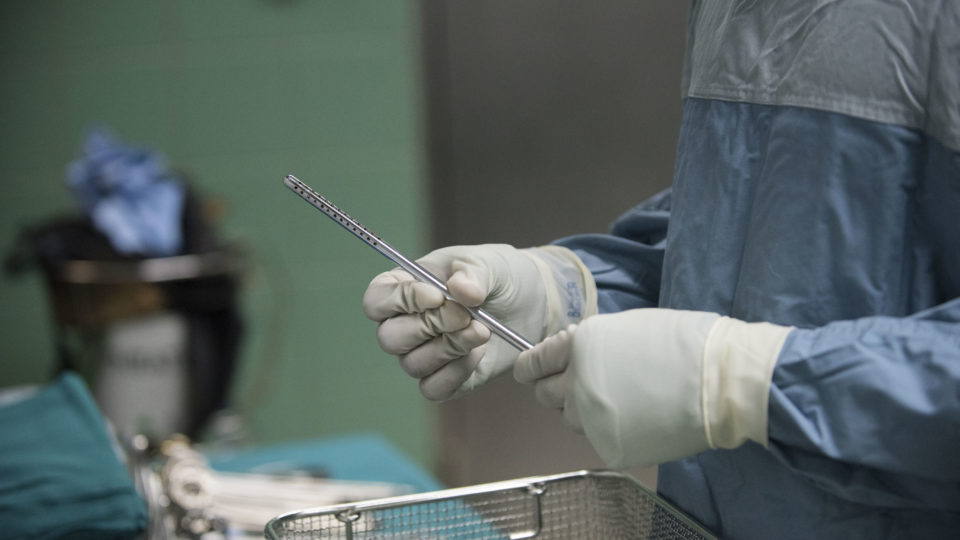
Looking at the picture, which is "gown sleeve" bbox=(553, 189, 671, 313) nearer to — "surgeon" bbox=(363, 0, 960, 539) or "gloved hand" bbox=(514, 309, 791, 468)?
"surgeon" bbox=(363, 0, 960, 539)

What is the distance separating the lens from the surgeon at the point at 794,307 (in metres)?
0.52

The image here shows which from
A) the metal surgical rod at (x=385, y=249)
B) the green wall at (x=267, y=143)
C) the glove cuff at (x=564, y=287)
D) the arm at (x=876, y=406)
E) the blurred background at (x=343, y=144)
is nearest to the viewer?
the arm at (x=876, y=406)

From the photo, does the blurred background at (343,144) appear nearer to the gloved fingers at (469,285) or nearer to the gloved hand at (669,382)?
the gloved fingers at (469,285)

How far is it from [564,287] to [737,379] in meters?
0.31

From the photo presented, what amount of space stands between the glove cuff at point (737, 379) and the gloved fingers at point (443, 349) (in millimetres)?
216

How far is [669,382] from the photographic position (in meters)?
0.55

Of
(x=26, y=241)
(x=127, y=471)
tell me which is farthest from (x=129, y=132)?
(x=127, y=471)

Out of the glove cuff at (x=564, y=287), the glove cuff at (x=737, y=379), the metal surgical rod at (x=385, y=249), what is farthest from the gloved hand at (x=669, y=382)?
the glove cuff at (x=564, y=287)

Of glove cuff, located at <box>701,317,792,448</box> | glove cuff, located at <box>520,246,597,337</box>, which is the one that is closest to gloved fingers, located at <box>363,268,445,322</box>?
glove cuff, located at <box>520,246,597,337</box>

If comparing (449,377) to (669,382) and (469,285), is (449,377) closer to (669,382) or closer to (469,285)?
(469,285)

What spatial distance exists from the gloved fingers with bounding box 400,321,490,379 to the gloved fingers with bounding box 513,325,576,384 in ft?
0.26

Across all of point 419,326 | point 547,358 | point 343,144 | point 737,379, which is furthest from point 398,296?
point 343,144

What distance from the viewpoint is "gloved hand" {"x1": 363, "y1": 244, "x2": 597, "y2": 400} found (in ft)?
2.33

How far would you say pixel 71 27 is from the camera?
2092 millimetres
